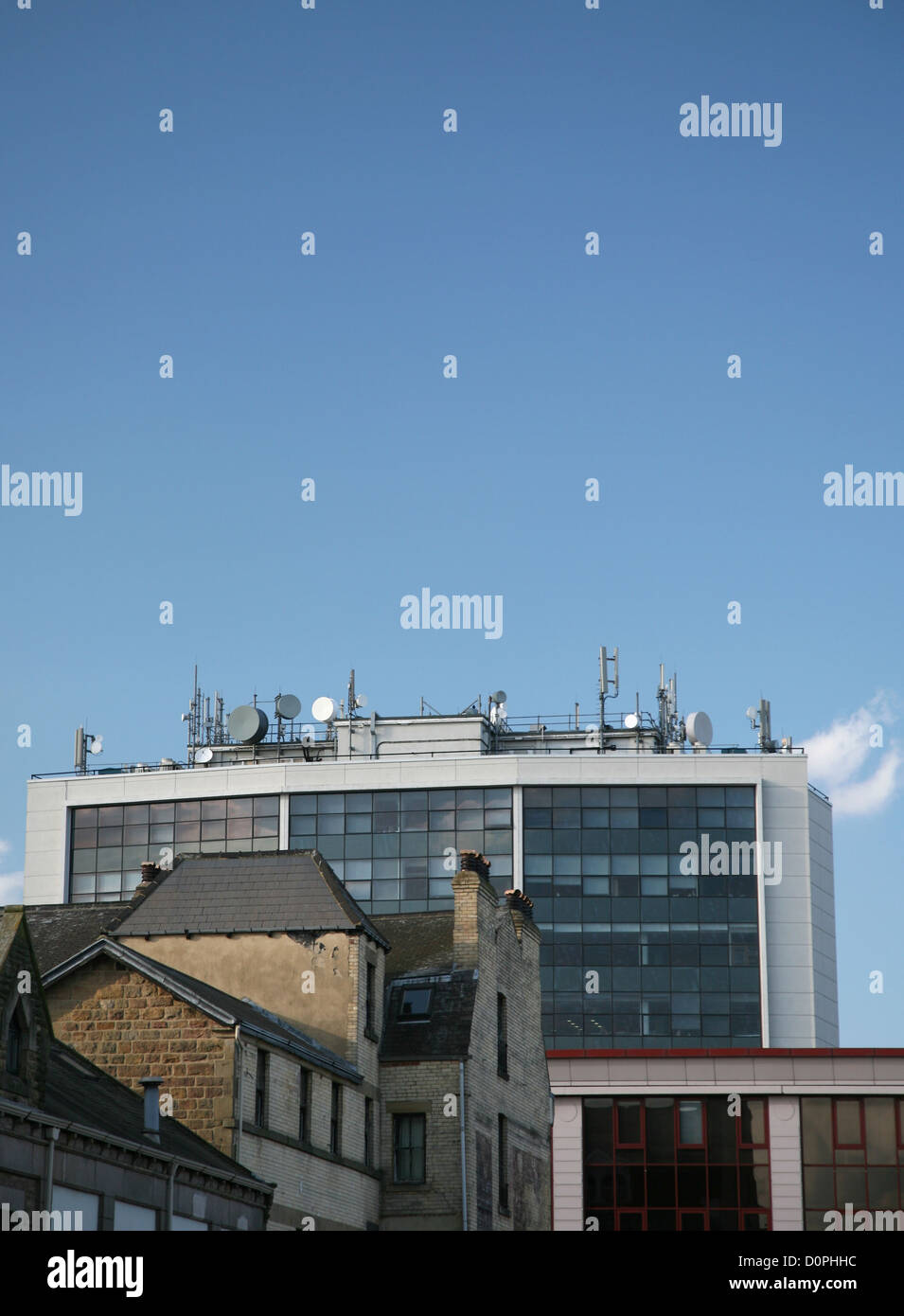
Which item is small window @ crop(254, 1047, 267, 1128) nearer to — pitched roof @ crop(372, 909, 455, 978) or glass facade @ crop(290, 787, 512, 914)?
pitched roof @ crop(372, 909, 455, 978)

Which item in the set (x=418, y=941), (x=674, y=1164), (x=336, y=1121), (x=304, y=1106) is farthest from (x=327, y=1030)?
(x=674, y=1164)

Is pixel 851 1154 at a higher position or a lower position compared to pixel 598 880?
lower

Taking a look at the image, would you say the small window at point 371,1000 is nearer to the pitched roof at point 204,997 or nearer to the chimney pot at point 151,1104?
the pitched roof at point 204,997

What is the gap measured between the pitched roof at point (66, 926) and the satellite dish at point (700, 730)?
198 ft

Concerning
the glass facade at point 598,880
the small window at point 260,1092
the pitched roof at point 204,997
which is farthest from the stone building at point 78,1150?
the glass facade at point 598,880

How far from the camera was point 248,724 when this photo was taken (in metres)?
108

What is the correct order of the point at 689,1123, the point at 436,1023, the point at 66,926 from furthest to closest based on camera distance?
1. the point at 689,1123
2. the point at 66,926
3. the point at 436,1023

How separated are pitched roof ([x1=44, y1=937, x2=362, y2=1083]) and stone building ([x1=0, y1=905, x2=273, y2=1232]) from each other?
246cm

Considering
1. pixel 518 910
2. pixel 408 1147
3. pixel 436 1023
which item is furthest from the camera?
pixel 518 910

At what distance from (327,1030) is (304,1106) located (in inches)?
133

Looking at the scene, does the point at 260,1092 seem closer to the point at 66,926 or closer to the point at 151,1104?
the point at 151,1104

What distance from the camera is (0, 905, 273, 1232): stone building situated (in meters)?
26.4
